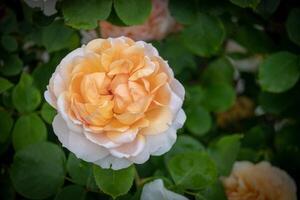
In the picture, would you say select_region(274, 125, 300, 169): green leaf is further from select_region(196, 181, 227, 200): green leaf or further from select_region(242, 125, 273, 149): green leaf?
select_region(196, 181, 227, 200): green leaf

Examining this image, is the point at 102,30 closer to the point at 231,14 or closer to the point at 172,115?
the point at 231,14

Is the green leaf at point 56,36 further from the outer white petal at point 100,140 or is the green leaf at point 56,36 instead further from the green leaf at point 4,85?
the outer white petal at point 100,140

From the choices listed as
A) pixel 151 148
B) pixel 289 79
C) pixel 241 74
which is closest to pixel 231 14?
pixel 289 79

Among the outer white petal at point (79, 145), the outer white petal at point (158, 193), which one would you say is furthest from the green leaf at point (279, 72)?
the outer white petal at point (79, 145)

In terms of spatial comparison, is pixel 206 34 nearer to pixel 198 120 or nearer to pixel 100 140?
pixel 198 120

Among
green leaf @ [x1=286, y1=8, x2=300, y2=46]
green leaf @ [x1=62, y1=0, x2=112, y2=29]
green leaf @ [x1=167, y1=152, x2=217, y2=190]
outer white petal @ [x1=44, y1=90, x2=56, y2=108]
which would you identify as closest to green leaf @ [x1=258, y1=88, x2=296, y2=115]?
green leaf @ [x1=286, y1=8, x2=300, y2=46]
